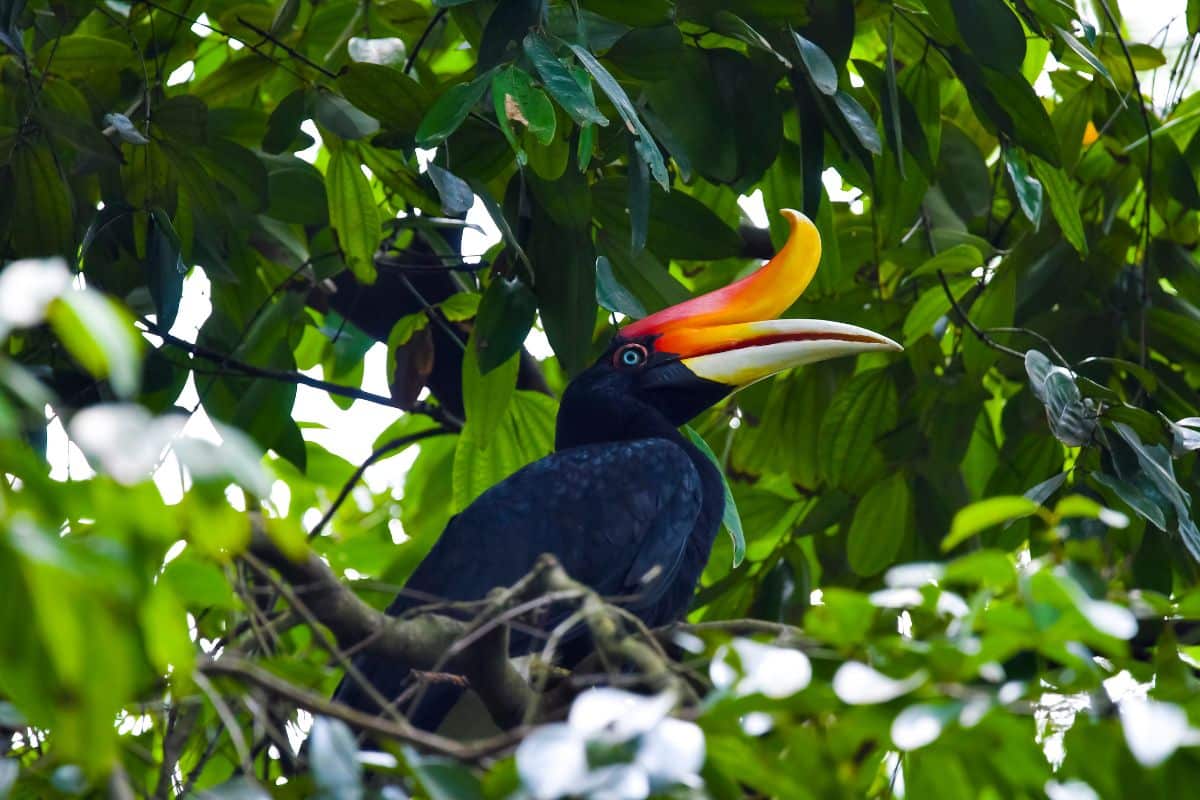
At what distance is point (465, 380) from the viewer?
10.6ft

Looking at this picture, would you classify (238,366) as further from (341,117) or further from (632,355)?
(632,355)

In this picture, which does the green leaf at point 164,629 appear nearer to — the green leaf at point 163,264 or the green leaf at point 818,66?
the green leaf at point 818,66

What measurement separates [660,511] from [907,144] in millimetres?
964

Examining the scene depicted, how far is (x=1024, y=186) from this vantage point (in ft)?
9.89

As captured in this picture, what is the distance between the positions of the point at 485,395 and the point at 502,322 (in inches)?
14.1

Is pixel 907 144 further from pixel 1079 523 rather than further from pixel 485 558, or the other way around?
pixel 485 558

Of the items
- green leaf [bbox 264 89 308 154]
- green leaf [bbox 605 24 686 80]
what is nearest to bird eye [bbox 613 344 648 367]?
green leaf [bbox 264 89 308 154]

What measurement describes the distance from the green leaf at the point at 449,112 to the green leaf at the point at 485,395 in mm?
899

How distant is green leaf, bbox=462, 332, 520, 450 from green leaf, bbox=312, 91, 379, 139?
1.71 ft

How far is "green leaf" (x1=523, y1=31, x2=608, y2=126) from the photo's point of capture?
229 centimetres

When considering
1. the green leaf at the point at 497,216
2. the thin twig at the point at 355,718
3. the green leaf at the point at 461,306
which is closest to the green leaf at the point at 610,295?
the green leaf at the point at 497,216

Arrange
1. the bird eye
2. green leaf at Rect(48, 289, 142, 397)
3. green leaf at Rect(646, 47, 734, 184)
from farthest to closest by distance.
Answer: the bird eye
green leaf at Rect(646, 47, 734, 184)
green leaf at Rect(48, 289, 142, 397)

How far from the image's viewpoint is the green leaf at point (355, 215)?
3096 millimetres

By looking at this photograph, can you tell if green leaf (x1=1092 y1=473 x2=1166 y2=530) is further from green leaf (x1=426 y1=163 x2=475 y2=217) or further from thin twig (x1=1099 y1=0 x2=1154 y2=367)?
green leaf (x1=426 y1=163 x2=475 y2=217)
